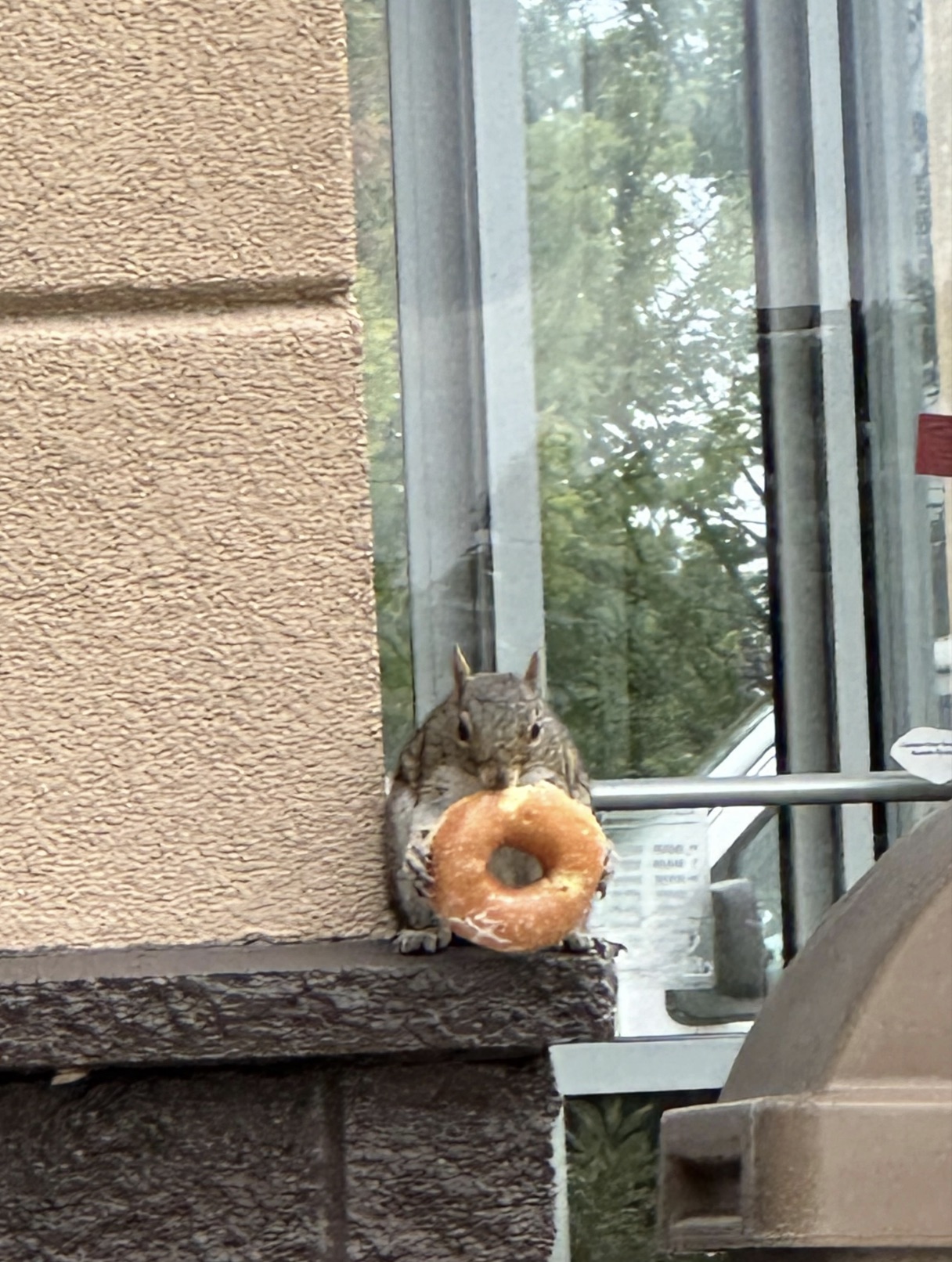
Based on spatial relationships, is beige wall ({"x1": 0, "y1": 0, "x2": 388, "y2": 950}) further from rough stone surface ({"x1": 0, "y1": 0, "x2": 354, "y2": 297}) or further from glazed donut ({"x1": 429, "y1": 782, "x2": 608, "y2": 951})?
glazed donut ({"x1": 429, "y1": 782, "x2": 608, "y2": 951})

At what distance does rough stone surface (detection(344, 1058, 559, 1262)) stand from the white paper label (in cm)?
194

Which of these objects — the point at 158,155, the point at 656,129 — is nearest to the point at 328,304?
the point at 158,155

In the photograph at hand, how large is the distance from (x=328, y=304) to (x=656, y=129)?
6.02 ft

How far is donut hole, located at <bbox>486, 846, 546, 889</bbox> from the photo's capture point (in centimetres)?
231

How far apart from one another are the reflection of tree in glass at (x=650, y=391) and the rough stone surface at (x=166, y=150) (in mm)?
1625

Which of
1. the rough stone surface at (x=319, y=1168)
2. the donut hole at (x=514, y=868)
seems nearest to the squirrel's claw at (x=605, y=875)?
the donut hole at (x=514, y=868)

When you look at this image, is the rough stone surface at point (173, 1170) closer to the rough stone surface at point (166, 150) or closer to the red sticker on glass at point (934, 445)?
the rough stone surface at point (166, 150)

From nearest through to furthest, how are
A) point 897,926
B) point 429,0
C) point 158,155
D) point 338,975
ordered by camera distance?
point 897,926
point 338,975
point 158,155
point 429,0

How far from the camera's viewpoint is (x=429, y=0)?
12.4 ft

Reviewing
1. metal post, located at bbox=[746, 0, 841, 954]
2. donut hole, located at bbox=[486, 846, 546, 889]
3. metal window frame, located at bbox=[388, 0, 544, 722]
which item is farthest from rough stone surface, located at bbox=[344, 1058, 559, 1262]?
metal post, located at bbox=[746, 0, 841, 954]

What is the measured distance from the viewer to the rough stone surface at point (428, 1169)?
2170 mm

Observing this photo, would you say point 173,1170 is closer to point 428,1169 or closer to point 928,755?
point 428,1169

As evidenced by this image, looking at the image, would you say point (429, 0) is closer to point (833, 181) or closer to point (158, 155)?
point (833, 181)

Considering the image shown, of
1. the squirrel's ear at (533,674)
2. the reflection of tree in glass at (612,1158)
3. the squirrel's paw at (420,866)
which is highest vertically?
the squirrel's ear at (533,674)
